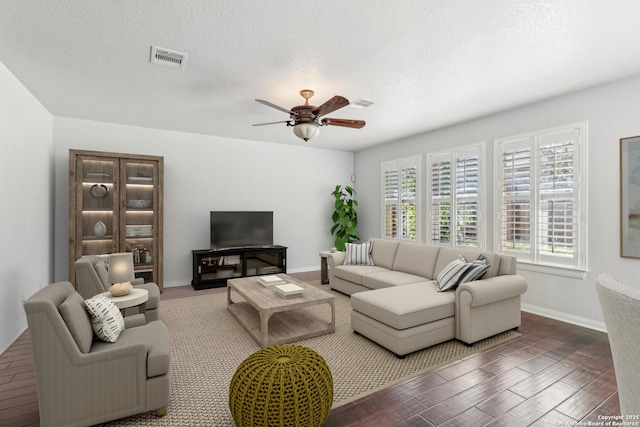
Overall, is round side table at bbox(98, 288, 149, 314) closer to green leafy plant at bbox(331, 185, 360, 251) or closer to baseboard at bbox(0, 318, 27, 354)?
baseboard at bbox(0, 318, 27, 354)

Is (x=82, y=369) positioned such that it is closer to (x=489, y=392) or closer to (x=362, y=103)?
(x=489, y=392)

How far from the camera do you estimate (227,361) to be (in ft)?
9.18

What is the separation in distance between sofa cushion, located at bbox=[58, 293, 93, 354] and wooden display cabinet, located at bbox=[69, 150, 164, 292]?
309cm

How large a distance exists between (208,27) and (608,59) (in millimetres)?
3611

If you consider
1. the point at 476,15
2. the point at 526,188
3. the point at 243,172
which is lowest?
the point at 526,188

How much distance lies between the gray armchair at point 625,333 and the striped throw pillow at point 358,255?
162 inches

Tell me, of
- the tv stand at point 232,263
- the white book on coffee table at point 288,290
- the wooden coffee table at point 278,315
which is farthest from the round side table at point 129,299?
the tv stand at point 232,263

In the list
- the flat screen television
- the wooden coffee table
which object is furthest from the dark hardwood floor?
the flat screen television

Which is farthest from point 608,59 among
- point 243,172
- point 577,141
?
point 243,172

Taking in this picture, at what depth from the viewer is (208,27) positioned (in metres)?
2.43

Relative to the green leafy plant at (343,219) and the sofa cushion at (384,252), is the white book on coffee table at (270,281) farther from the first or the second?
the green leafy plant at (343,219)

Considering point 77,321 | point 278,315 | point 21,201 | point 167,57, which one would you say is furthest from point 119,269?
point 167,57

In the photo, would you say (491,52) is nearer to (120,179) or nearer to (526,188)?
(526,188)

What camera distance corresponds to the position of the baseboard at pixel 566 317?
355 centimetres
